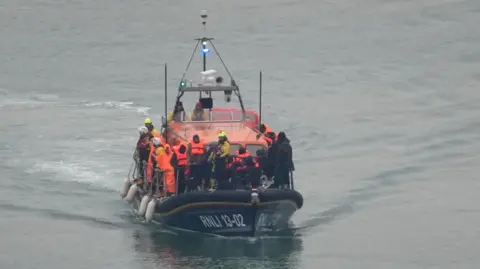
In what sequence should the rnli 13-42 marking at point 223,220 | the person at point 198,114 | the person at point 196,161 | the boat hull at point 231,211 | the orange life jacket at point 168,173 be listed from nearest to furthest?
the boat hull at point 231,211 → the person at point 196,161 → the rnli 13-42 marking at point 223,220 → the orange life jacket at point 168,173 → the person at point 198,114

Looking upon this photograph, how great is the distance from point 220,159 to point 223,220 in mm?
1440

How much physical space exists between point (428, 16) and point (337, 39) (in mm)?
4123

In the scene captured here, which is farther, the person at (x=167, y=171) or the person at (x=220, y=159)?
the person at (x=167, y=171)

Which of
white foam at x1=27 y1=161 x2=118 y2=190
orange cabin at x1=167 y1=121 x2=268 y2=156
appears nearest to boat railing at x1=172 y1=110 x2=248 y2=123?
orange cabin at x1=167 y1=121 x2=268 y2=156

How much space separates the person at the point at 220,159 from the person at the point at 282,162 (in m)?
1.06

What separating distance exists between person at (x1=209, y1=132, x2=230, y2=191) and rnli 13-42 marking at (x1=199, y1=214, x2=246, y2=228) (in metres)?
0.69

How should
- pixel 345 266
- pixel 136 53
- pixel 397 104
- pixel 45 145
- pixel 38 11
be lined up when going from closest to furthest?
pixel 345 266 → pixel 45 145 → pixel 397 104 → pixel 136 53 → pixel 38 11

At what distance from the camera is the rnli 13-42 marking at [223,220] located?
33.0 metres

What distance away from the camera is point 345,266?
108 feet

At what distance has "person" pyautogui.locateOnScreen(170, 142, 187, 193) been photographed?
1300 inches

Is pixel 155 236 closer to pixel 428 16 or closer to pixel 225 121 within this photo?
pixel 225 121

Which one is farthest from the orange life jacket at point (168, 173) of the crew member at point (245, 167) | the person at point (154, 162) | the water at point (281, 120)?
the crew member at point (245, 167)

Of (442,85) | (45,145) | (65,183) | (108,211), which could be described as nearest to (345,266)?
(108,211)

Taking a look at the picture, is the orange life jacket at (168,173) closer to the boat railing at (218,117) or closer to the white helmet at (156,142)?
the white helmet at (156,142)
